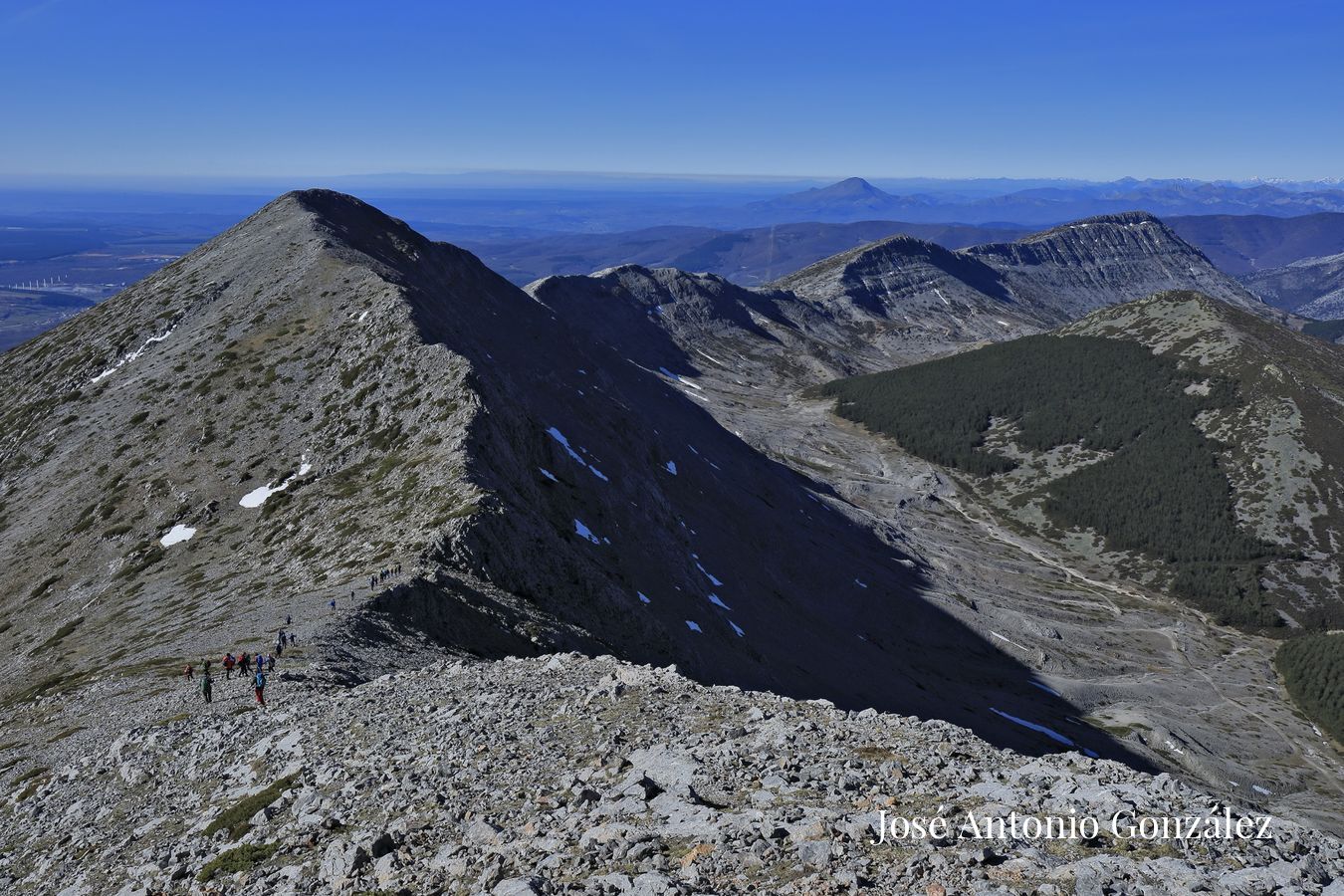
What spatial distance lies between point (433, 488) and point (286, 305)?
50.9 metres

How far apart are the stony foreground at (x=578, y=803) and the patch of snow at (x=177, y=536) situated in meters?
33.5

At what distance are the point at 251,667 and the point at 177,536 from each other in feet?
98.9

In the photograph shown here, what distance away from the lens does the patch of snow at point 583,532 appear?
6316 centimetres

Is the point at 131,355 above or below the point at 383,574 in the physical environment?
above

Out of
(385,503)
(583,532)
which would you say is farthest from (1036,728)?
(385,503)

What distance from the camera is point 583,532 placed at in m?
64.1

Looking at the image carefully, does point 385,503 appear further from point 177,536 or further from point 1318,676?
point 1318,676

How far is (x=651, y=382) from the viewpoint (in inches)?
6176

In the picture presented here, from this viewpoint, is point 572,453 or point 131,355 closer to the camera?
point 572,453

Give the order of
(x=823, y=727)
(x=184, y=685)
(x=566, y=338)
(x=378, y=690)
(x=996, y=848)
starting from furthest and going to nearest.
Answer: (x=566, y=338) < (x=184, y=685) < (x=378, y=690) < (x=823, y=727) < (x=996, y=848)

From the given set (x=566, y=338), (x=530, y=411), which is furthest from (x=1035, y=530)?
(x=530, y=411)

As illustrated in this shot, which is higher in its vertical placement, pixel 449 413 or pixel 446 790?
pixel 449 413

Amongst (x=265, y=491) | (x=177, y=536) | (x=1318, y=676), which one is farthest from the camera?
(x=1318, y=676)

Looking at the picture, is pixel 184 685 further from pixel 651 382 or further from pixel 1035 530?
pixel 1035 530
